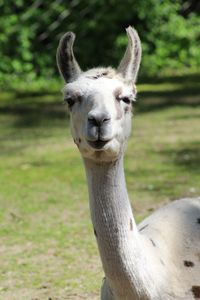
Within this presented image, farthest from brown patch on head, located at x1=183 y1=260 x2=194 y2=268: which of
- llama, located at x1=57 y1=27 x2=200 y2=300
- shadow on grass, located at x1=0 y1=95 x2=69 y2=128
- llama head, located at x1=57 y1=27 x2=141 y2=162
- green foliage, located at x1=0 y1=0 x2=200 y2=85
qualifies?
green foliage, located at x1=0 y1=0 x2=200 y2=85

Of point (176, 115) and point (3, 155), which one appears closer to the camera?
point (3, 155)

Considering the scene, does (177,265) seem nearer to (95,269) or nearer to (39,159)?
(95,269)

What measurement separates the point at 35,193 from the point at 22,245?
1650 mm

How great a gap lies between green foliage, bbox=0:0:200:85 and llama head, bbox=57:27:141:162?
11748 millimetres

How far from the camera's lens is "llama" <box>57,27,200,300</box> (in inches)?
127

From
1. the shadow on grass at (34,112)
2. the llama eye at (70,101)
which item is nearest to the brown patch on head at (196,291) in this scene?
the llama eye at (70,101)

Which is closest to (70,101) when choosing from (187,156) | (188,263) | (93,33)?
(188,263)

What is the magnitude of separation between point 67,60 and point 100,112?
467mm

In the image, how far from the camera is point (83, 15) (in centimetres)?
1619

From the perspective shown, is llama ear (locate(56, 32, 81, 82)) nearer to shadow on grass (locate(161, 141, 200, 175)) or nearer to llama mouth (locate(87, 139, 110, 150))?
llama mouth (locate(87, 139, 110, 150))

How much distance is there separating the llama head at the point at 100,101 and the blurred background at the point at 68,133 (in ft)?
6.33

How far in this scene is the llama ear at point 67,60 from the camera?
11.5ft

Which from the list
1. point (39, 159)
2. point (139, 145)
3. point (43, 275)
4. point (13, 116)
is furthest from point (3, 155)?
point (43, 275)

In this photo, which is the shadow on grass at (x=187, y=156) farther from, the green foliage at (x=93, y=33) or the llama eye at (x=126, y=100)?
the green foliage at (x=93, y=33)
